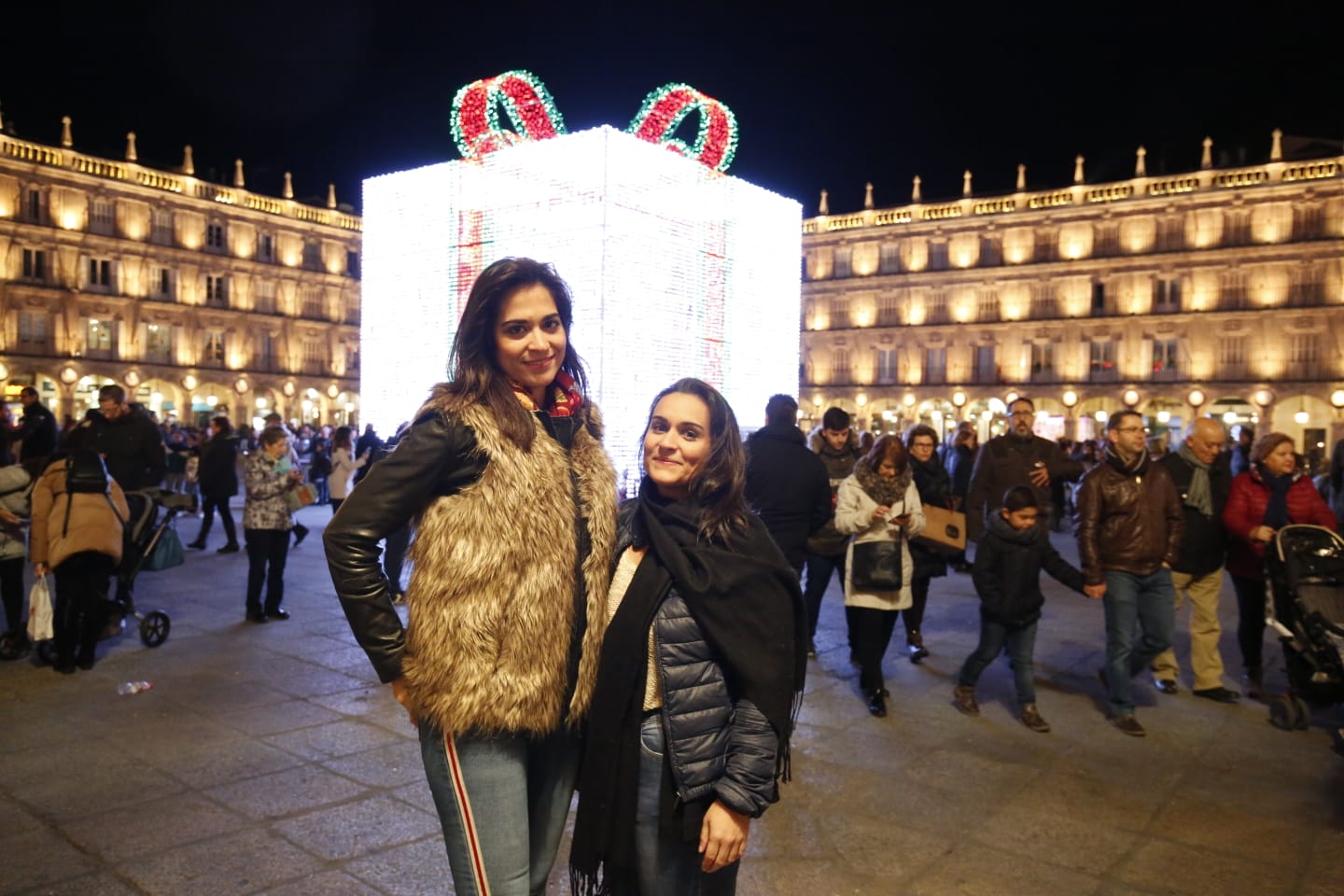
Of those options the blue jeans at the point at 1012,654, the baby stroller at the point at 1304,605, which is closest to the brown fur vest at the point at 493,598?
the blue jeans at the point at 1012,654

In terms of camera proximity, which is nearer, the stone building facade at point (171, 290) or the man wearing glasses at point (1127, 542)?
the man wearing glasses at point (1127, 542)

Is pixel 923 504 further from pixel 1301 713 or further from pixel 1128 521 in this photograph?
pixel 1301 713

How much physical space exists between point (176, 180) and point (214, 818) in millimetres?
44201

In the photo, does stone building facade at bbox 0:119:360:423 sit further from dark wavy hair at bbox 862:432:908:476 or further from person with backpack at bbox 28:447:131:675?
Result: dark wavy hair at bbox 862:432:908:476

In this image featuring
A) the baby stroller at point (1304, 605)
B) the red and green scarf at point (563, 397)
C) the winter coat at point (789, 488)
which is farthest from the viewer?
the winter coat at point (789, 488)

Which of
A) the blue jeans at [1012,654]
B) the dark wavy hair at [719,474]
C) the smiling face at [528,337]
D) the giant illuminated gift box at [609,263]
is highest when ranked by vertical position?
the giant illuminated gift box at [609,263]

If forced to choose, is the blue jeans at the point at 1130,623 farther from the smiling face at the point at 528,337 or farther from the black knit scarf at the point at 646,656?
the smiling face at the point at 528,337

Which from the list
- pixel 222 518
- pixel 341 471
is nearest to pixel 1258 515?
pixel 341 471

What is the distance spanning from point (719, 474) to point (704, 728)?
470mm

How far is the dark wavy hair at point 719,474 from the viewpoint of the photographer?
1860 millimetres

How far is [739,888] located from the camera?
2.93m

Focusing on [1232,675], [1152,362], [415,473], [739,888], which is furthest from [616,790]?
[1152,362]

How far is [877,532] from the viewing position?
5238 millimetres

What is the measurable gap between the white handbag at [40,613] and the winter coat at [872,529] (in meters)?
4.25
